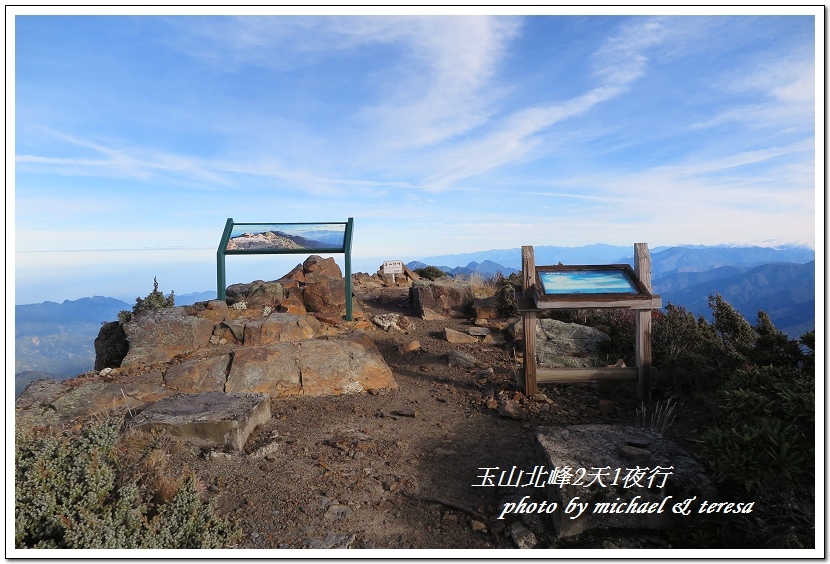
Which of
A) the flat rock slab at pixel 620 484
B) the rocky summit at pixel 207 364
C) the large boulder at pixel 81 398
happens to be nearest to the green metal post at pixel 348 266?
the rocky summit at pixel 207 364

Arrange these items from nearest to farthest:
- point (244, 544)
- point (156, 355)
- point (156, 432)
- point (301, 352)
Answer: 1. point (244, 544)
2. point (156, 432)
3. point (301, 352)
4. point (156, 355)

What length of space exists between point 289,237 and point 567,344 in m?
6.68

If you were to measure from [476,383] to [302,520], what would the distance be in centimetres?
457

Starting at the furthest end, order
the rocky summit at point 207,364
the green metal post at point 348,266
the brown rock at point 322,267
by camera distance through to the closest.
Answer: the brown rock at point 322,267 → the green metal post at point 348,266 → the rocky summit at point 207,364

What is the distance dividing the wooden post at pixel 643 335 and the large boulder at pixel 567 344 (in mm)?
1836

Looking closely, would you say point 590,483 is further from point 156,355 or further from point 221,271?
point 221,271

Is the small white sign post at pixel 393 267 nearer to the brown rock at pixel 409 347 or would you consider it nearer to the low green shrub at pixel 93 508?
the brown rock at pixel 409 347

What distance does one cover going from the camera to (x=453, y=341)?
444 inches

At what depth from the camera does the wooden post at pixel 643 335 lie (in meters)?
7.46

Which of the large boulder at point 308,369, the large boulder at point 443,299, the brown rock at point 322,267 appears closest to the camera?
the large boulder at point 308,369

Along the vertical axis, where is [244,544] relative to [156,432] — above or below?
below

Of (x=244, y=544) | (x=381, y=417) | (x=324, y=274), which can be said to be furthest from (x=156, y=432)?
(x=324, y=274)

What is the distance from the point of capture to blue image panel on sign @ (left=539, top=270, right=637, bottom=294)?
7.41 meters

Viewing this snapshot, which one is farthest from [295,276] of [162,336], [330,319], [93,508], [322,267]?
[93,508]
